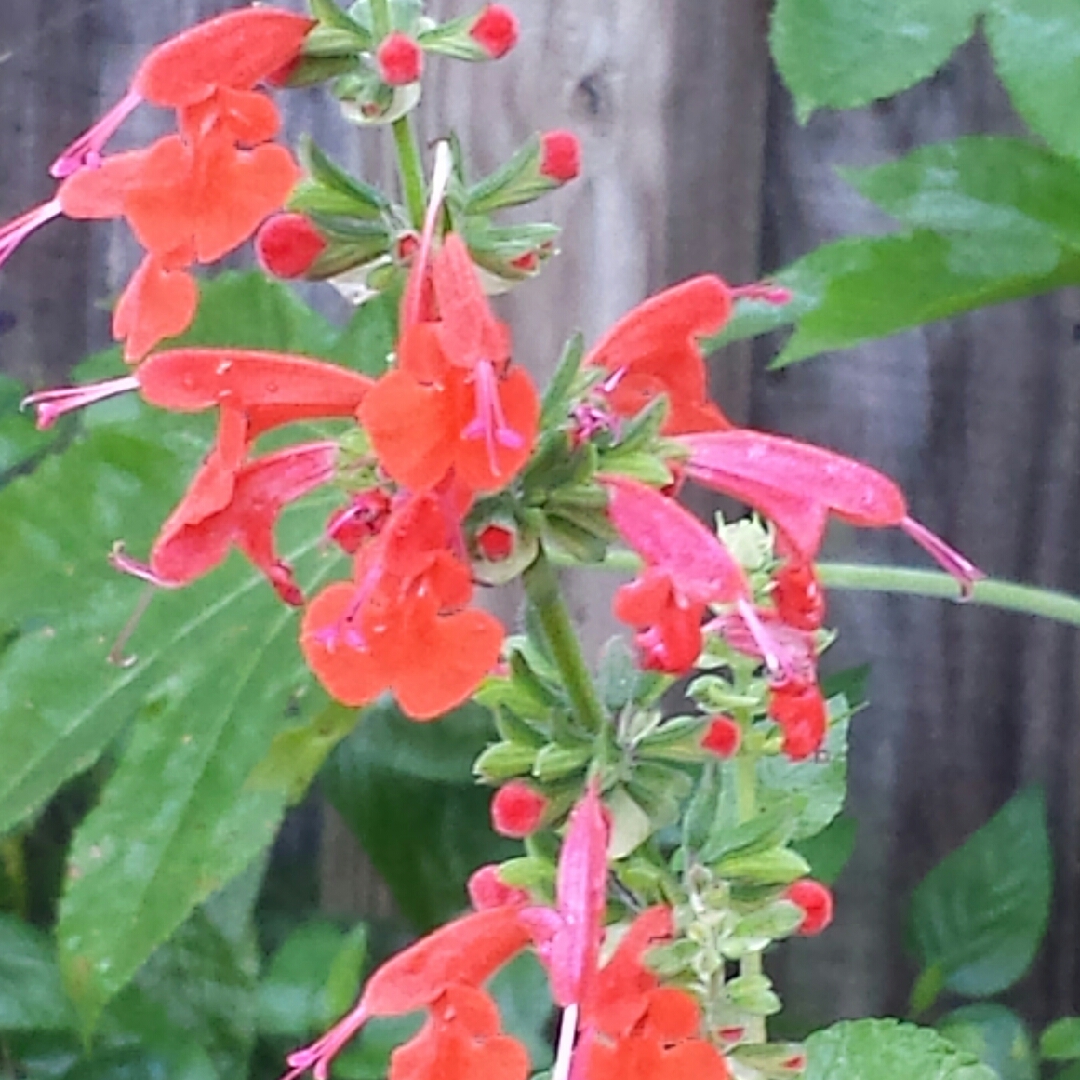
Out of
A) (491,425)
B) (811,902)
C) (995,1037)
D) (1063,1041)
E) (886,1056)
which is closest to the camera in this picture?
(491,425)

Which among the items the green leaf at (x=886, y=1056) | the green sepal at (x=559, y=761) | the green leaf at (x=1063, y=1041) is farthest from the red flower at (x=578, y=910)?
the green leaf at (x=1063, y=1041)

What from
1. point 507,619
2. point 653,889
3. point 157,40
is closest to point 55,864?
point 507,619

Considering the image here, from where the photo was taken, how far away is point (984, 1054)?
90cm

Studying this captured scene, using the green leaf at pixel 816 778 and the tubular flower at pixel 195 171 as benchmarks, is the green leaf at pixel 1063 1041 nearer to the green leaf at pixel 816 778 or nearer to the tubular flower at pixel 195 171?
the green leaf at pixel 816 778

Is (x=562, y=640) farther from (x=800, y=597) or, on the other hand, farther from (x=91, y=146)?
(x=91, y=146)

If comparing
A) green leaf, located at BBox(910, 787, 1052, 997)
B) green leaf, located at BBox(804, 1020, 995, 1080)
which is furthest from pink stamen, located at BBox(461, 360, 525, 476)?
green leaf, located at BBox(910, 787, 1052, 997)

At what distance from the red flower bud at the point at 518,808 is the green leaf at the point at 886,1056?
0.23 m

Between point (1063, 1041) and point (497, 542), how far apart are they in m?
0.55

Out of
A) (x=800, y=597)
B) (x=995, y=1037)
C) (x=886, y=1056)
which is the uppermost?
(x=800, y=597)

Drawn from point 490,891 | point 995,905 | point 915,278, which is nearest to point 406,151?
point 490,891

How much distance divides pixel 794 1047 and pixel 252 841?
0.30m

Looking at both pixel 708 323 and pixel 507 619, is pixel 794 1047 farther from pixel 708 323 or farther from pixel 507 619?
pixel 507 619

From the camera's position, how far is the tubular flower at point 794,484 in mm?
429

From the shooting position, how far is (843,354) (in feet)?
3.17
